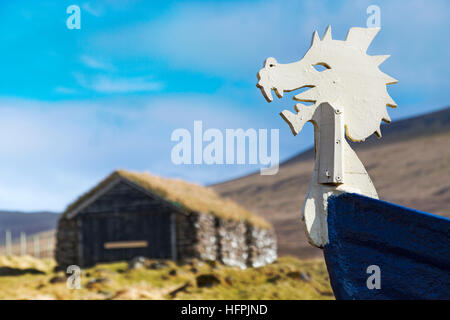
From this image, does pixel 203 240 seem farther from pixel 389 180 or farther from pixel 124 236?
pixel 389 180

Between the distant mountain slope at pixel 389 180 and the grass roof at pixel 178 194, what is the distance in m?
23.9

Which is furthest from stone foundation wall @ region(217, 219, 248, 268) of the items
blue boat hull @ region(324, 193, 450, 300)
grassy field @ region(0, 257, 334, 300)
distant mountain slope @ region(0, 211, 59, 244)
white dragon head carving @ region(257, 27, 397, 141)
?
distant mountain slope @ region(0, 211, 59, 244)

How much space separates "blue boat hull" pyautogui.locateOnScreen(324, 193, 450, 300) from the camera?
13.9 feet

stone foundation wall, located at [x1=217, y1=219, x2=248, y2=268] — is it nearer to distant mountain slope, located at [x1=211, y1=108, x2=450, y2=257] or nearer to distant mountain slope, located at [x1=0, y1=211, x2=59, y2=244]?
distant mountain slope, located at [x1=211, y1=108, x2=450, y2=257]

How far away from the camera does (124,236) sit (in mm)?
20547

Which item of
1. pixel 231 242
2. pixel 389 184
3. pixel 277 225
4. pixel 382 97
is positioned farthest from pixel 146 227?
pixel 389 184

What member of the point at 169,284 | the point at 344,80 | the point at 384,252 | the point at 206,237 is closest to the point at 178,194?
the point at 206,237

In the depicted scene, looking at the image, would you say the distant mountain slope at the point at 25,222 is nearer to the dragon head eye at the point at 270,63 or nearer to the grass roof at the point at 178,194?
the grass roof at the point at 178,194

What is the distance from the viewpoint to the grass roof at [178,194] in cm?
2074

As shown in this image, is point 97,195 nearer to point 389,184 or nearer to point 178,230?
point 178,230

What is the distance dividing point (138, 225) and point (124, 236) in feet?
2.27

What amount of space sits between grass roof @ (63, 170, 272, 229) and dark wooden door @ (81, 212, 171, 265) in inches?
31.5

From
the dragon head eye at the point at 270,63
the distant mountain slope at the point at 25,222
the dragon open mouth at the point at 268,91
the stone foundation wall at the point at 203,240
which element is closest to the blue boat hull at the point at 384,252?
the dragon open mouth at the point at 268,91
